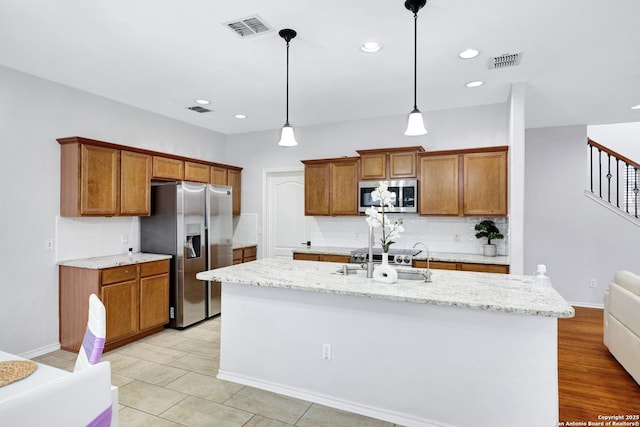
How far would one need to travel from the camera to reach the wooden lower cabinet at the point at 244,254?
17.9 feet

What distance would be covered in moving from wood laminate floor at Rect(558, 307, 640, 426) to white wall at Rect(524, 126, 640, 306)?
1347 mm

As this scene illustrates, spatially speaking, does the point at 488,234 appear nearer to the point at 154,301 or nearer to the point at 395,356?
the point at 395,356

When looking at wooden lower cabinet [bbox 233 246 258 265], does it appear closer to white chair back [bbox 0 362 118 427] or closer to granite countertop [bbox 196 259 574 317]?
granite countertop [bbox 196 259 574 317]

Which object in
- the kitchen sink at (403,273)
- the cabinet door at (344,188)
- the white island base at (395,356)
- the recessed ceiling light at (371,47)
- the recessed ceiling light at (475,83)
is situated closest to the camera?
the white island base at (395,356)

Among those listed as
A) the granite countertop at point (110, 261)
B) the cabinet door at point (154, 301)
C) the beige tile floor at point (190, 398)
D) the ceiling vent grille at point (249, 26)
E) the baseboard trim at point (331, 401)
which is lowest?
the beige tile floor at point (190, 398)

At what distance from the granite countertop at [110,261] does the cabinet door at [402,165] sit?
3052 mm

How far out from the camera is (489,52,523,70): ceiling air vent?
312cm

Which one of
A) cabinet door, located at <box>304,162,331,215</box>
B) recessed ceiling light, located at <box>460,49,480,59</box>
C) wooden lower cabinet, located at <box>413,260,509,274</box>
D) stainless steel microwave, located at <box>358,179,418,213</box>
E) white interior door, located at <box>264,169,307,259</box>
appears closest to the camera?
recessed ceiling light, located at <box>460,49,480,59</box>

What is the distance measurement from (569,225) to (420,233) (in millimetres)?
2559

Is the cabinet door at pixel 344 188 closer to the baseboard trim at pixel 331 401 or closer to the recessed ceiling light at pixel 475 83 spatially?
the recessed ceiling light at pixel 475 83

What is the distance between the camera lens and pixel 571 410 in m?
2.56

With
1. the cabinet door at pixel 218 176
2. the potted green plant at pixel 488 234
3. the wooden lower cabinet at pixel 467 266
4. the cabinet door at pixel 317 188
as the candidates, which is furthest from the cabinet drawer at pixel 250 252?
the potted green plant at pixel 488 234

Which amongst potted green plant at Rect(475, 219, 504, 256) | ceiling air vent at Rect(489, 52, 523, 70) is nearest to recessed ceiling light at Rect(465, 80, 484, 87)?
ceiling air vent at Rect(489, 52, 523, 70)

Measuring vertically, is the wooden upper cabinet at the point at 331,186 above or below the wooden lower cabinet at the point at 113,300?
above
